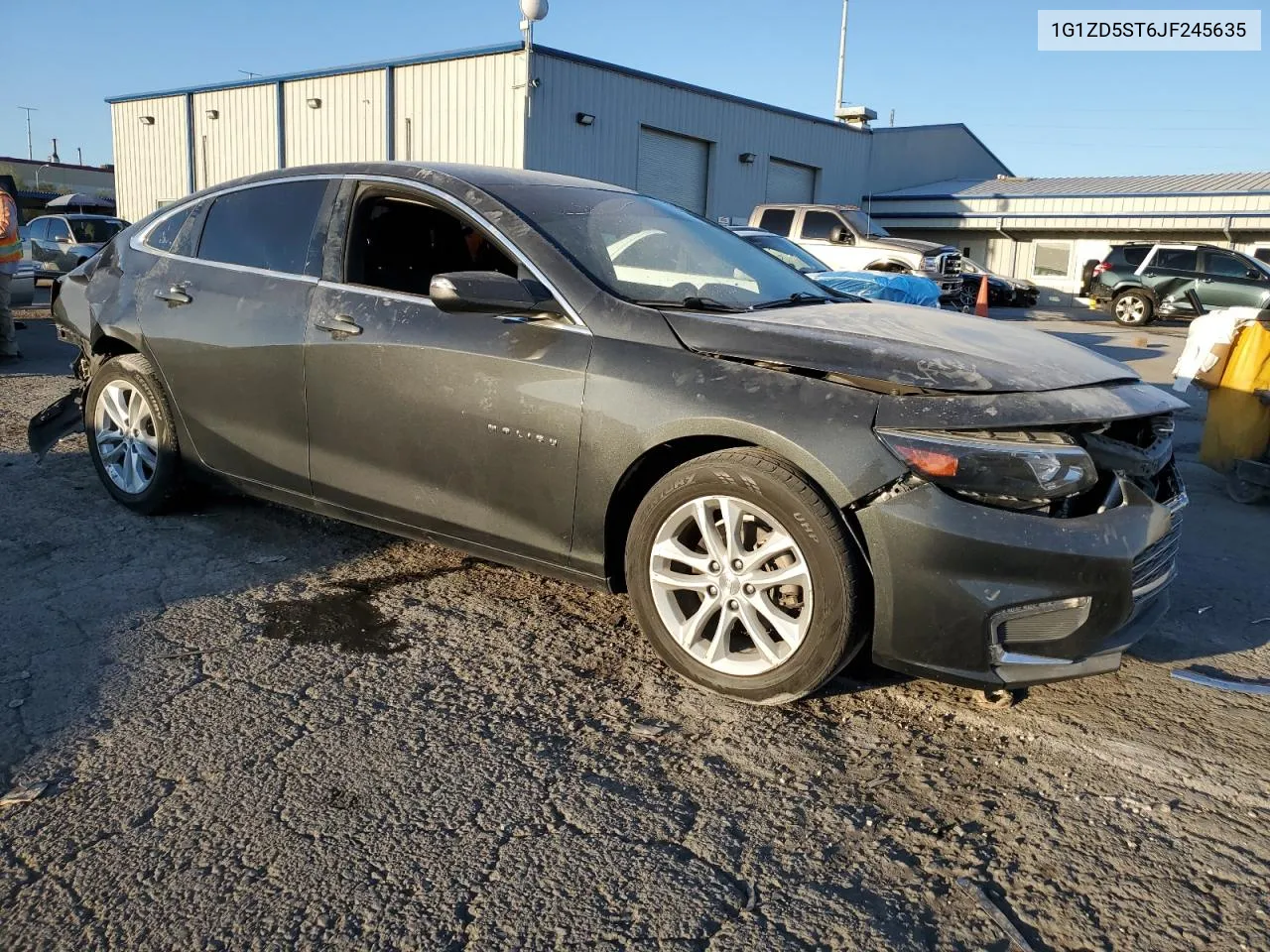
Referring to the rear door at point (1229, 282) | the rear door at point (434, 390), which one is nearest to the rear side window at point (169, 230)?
the rear door at point (434, 390)

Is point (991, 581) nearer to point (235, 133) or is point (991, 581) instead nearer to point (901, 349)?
point (901, 349)

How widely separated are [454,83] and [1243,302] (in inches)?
681

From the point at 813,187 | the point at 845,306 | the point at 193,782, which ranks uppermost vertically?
the point at 813,187

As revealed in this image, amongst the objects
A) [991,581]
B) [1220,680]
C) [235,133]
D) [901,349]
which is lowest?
[1220,680]

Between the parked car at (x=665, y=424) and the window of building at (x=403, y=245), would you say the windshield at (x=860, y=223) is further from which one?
the window of building at (x=403, y=245)

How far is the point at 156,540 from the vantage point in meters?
4.43

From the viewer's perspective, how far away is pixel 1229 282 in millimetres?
21062

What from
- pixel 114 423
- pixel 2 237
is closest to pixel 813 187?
pixel 2 237

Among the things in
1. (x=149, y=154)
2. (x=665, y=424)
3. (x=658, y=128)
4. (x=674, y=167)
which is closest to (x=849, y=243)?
(x=658, y=128)

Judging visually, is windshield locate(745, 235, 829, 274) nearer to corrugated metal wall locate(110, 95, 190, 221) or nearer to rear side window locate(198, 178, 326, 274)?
rear side window locate(198, 178, 326, 274)

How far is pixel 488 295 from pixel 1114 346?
14.9 metres

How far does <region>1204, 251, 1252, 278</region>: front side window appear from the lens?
21.0 meters

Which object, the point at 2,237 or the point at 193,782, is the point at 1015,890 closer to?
the point at 193,782

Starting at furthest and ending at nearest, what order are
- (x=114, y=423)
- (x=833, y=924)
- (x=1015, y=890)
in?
(x=114, y=423), (x=1015, y=890), (x=833, y=924)
